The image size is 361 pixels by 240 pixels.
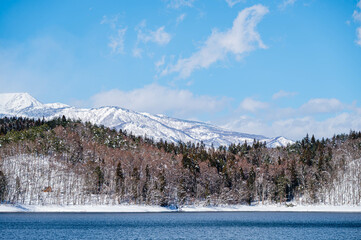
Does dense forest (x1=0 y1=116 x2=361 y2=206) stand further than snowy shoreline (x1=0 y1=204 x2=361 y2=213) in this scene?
Yes

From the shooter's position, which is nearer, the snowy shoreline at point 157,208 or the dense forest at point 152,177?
the snowy shoreline at point 157,208

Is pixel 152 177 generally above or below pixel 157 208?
above

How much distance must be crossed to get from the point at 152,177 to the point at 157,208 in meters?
12.7

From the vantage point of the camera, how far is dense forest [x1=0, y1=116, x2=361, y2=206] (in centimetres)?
14450

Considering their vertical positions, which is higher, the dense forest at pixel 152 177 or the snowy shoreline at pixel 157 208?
the dense forest at pixel 152 177

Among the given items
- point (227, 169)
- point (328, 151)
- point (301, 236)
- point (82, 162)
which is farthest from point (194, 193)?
point (301, 236)

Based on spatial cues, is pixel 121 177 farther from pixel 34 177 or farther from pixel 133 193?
pixel 34 177

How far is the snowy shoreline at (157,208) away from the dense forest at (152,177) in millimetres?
2710

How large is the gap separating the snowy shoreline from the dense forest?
8.89 ft

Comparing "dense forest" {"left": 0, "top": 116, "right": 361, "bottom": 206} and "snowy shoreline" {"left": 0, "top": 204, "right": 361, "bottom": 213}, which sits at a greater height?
"dense forest" {"left": 0, "top": 116, "right": 361, "bottom": 206}

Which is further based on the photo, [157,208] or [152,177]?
Answer: [152,177]

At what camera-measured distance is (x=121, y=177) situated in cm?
14775

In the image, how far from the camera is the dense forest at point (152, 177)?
144500 mm

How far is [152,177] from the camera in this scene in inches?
5920
